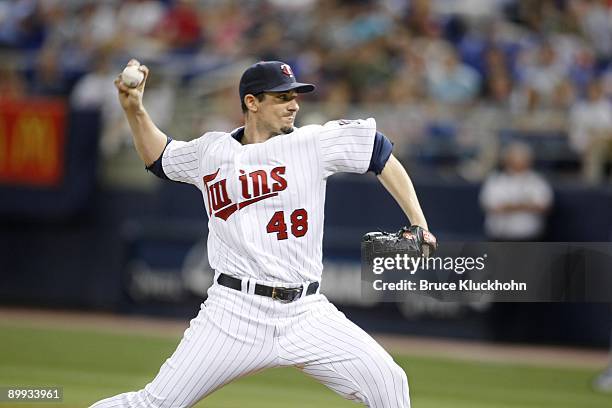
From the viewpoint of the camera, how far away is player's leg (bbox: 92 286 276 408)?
5.25 m

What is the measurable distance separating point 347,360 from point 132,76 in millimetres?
1712

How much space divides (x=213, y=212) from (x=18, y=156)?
984cm

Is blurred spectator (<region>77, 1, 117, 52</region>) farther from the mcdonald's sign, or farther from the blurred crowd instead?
the mcdonald's sign

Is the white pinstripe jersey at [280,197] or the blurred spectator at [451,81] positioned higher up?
the blurred spectator at [451,81]

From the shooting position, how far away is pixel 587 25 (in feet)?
49.2

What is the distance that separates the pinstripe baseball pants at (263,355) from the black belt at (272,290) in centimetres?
3

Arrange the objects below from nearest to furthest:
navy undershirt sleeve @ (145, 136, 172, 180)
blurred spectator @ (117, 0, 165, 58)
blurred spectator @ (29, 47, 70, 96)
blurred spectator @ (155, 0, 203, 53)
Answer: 1. navy undershirt sleeve @ (145, 136, 172, 180)
2. blurred spectator @ (29, 47, 70, 96)
3. blurred spectator @ (117, 0, 165, 58)
4. blurred spectator @ (155, 0, 203, 53)

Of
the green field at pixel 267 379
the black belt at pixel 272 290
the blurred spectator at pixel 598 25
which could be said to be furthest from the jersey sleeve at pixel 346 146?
the blurred spectator at pixel 598 25

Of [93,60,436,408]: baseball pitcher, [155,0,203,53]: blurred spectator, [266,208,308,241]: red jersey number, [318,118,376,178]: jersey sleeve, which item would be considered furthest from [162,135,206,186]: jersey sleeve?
[155,0,203,53]: blurred spectator

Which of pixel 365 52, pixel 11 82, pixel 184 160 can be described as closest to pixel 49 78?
pixel 11 82

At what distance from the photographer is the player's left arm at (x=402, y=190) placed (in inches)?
208

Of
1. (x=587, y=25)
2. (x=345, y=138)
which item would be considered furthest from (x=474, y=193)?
(x=345, y=138)

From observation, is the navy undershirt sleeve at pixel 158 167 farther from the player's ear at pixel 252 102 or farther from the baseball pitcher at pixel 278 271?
the player's ear at pixel 252 102

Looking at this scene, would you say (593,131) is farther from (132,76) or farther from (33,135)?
(132,76)
